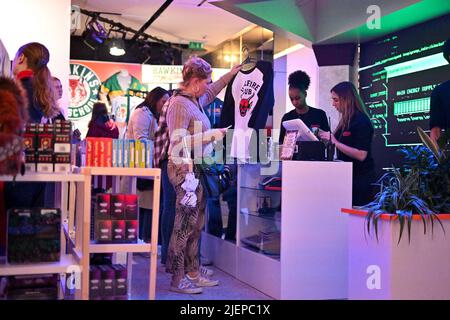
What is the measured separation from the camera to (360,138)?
4430mm

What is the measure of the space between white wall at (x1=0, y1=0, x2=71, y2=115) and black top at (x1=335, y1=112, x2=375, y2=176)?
7.83 feet

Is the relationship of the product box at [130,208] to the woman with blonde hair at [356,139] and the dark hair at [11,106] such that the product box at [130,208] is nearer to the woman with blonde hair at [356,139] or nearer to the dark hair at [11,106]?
the dark hair at [11,106]

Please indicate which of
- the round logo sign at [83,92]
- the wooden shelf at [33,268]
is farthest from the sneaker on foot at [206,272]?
the round logo sign at [83,92]

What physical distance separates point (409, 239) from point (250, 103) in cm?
207

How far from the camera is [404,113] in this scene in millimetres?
7059

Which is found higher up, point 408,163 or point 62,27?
point 62,27

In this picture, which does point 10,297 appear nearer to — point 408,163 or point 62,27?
point 408,163

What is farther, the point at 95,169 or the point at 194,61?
the point at 194,61

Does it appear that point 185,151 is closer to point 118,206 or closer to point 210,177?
point 210,177

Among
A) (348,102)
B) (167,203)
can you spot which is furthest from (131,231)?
(348,102)

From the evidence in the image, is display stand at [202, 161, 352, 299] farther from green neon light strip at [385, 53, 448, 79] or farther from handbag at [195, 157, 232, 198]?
green neon light strip at [385, 53, 448, 79]
